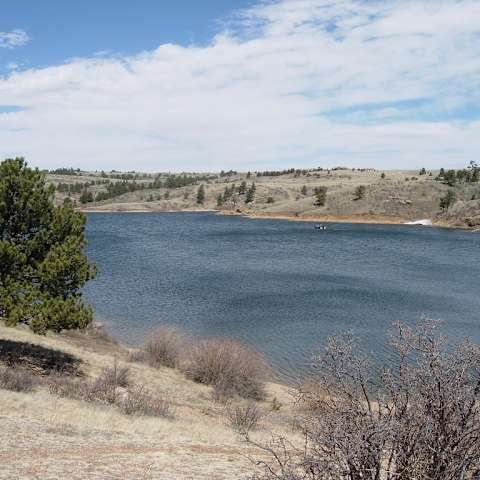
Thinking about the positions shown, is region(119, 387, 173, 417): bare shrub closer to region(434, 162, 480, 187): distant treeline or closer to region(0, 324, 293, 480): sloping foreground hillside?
region(0, 324, 293, 480): sloping foreground hillside

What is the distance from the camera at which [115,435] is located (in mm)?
14359

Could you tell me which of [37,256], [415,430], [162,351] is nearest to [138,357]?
[162,351]

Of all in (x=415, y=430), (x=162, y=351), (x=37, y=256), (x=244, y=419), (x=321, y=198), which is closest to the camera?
(x=415, y=430)

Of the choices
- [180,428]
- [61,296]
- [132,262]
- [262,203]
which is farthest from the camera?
[262,203]

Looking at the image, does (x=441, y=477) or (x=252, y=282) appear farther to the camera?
(x=252, y=282)

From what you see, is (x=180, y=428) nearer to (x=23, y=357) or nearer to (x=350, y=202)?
(x=23, y=357)

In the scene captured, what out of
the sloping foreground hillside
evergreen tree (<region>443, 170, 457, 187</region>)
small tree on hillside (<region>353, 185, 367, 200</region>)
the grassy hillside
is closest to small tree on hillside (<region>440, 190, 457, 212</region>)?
the grassy hillside

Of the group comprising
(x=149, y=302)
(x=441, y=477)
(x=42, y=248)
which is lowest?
(x=149, y=302)

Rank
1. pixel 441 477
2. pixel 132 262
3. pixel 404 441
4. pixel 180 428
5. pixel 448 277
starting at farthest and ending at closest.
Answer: pixel 132 262, pixel 448 277, pixel 180 428, pixel 404 441, pixel 441 477

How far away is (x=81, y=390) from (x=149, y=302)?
2335cm

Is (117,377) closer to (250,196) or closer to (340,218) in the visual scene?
(340,218)

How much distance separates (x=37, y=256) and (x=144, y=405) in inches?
301

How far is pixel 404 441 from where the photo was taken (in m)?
8.78

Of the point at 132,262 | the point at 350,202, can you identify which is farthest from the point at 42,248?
the point at 350,202
